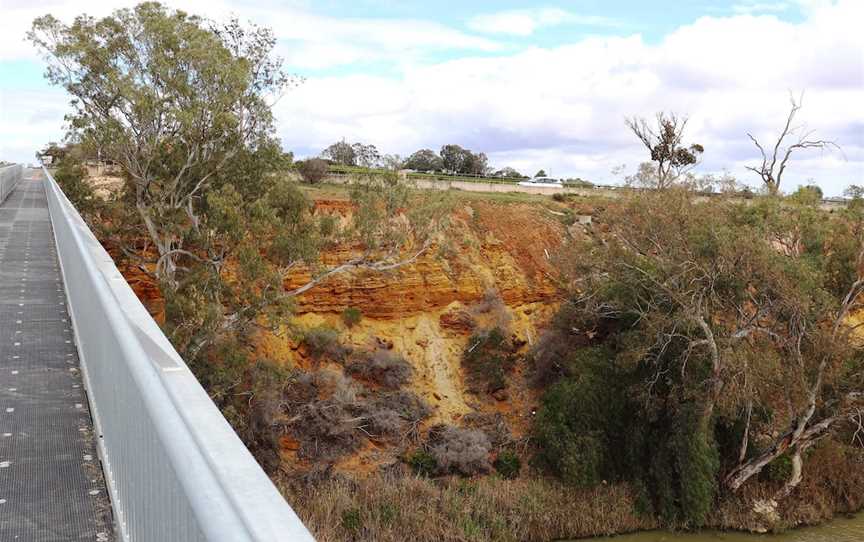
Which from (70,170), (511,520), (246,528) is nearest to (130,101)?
(70,170)

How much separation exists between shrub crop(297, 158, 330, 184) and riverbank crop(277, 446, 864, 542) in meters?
24.8

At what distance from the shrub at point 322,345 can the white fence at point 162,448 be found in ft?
70.8

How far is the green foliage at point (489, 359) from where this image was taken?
28281mm

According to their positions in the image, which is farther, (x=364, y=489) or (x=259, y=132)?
(x=259, y=132)

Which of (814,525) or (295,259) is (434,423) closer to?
(295,259)

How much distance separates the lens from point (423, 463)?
23.2m

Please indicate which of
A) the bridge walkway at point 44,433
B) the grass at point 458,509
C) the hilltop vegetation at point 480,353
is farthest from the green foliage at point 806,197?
the bridge walkway at point 44,433

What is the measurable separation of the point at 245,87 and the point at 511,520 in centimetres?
1640

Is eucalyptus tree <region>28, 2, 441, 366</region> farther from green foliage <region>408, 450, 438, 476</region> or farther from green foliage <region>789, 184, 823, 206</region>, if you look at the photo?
green foliage <region>789, 184, 823, 206</region>

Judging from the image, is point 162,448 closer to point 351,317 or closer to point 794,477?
point 794,477

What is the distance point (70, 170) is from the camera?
92.6ft

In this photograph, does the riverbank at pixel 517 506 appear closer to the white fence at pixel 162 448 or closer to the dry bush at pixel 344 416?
the dry bush at pixel 344 416

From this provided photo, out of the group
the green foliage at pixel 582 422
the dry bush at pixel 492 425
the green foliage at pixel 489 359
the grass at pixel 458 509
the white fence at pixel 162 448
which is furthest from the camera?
the green foliage at pixel 489 359

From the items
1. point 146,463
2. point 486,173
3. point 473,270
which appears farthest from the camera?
point 486,173
